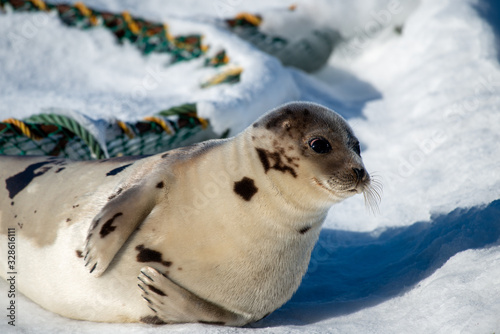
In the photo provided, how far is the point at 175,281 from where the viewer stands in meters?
2.16

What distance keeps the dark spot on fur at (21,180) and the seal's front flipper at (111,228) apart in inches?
24.7

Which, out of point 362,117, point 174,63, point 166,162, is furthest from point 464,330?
point 174,63

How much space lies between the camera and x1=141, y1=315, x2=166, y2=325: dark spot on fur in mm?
2184

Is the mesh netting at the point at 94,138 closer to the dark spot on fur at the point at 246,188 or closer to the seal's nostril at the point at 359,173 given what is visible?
the dark spot on fur at the point at 246,188

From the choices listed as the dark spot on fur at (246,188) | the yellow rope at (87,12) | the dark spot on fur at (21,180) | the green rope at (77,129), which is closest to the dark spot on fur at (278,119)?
the dark spot on fur at (246,188)

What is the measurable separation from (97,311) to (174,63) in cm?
333

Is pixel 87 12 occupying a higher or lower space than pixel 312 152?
lower

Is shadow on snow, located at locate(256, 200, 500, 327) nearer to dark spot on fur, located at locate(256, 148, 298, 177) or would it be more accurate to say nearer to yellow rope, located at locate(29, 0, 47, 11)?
dark spot on fur, located at locate(256, 148, 298, 177)

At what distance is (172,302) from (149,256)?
7.3 inches

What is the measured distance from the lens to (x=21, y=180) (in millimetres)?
2623

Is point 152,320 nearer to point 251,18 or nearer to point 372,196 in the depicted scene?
point 372,196

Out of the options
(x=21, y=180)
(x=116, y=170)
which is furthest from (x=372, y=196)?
(x=21, y=180)

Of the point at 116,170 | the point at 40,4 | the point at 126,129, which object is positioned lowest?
the point at 40,4

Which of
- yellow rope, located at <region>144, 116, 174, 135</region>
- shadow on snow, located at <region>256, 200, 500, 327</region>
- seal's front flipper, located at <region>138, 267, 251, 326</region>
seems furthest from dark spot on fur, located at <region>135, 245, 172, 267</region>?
yellow rope, located at <region>144, 116, 174, 135</region>
